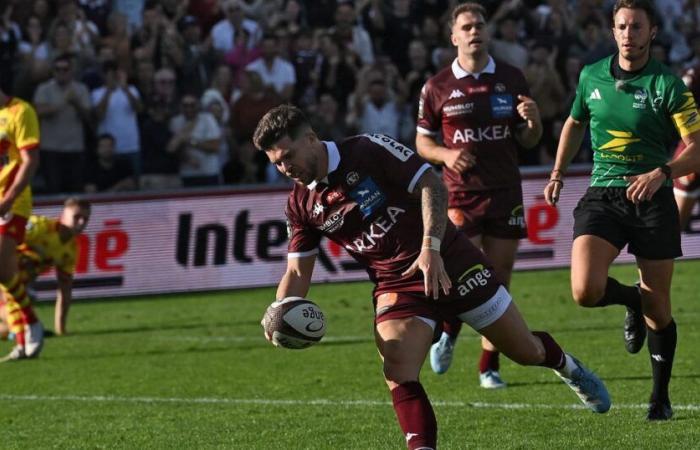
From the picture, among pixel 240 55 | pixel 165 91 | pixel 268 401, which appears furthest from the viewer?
pixel 240 55

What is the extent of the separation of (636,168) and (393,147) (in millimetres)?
2010

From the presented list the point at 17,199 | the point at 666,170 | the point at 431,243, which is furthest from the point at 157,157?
the point at 431,243

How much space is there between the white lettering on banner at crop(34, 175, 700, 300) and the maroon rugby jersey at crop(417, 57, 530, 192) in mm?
7532

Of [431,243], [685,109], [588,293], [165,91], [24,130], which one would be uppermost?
[685,109]

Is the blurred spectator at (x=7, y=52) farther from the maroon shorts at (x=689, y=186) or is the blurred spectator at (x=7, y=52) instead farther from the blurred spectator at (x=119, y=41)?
the maroon shorts at (x=689, y=186)

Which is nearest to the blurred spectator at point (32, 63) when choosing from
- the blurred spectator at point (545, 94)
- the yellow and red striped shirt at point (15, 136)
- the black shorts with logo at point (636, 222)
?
the yellow and red striped shirt at point (15, 136)

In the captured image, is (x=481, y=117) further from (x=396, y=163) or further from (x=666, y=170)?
(x=396, y=163)

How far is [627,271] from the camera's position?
17875 millimetres

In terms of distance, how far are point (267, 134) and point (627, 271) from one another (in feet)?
38.2

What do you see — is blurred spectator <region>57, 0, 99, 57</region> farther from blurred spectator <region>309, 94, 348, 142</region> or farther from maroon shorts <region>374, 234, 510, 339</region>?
maroon shorts <region>374, 234, 510, 339</region>

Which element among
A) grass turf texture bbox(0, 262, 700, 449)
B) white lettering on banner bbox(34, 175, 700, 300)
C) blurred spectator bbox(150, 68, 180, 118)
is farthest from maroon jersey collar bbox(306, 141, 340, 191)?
blurred spectator bbox(150, 68, 180, 118)

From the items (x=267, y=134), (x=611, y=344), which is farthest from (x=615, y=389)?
(x=267, y=134)

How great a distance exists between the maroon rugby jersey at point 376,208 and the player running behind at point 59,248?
26.3 feet

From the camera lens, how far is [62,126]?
1894cm
